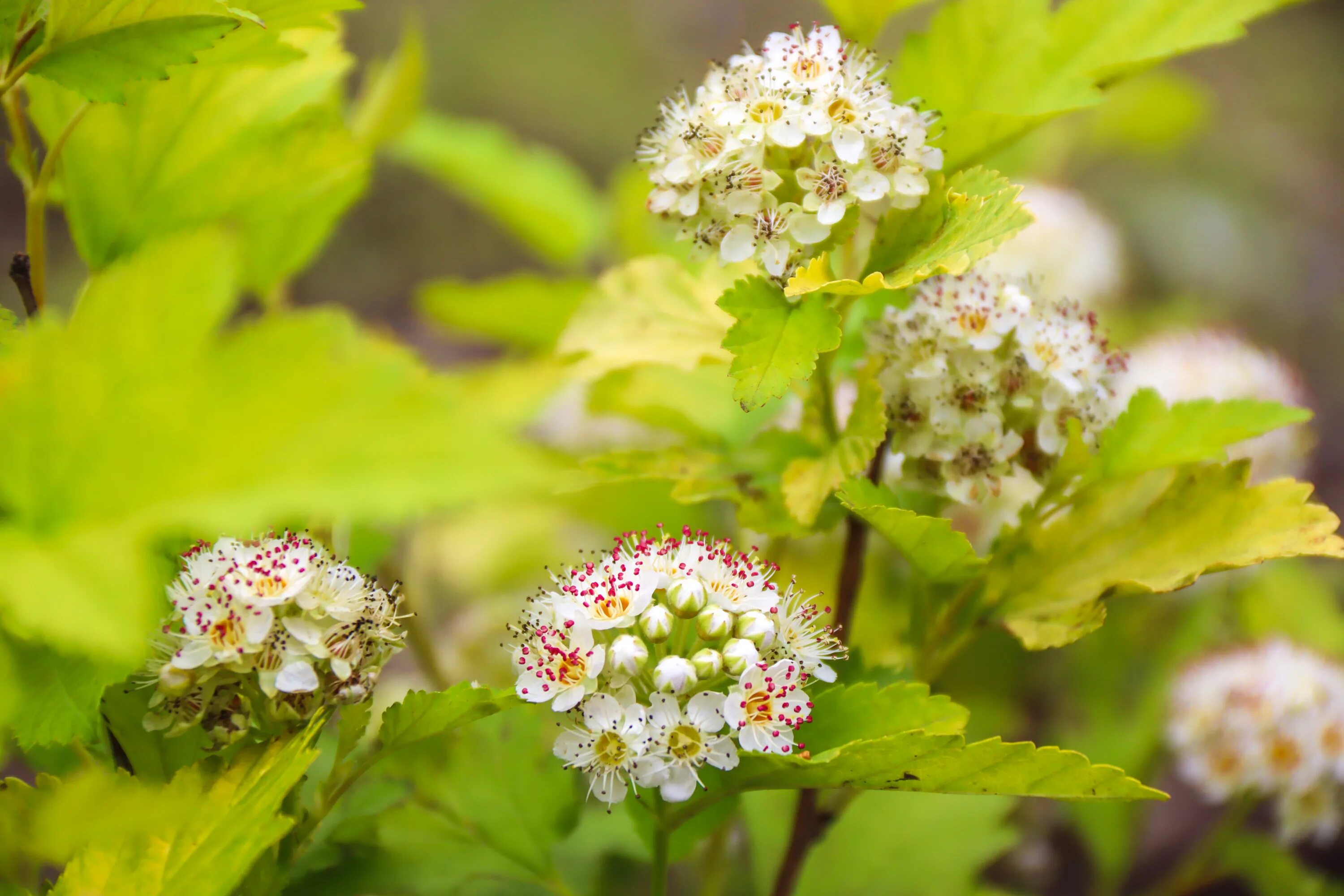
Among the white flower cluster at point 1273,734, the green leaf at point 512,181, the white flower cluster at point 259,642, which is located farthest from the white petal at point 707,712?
the green leaf at point 512,181

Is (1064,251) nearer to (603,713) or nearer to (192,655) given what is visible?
(603,713)

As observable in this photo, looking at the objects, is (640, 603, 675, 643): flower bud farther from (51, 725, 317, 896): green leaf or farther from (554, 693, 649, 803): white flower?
(51, 725, 317, 896): green leaf

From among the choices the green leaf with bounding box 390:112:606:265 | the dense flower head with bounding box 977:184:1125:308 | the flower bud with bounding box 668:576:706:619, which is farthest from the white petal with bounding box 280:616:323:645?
the dense flower head with bounding box 977:184:1125:308

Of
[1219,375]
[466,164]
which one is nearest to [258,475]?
[466,164]

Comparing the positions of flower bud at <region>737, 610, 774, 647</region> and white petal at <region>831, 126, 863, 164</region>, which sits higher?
white petal at <region>831, 126, 863, 164</region>

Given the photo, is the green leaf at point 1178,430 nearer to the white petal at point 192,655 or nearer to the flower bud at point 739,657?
the flower bud at point 739,657

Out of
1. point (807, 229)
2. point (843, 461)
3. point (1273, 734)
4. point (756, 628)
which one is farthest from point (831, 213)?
point (1273, 734)
